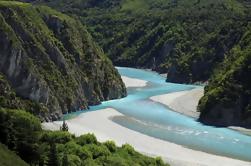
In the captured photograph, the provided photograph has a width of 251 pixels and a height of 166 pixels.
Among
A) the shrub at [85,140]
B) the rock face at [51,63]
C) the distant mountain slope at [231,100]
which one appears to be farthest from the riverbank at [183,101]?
the shrub at [85,140]

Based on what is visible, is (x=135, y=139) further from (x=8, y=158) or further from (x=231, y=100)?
(x=8, y=158)

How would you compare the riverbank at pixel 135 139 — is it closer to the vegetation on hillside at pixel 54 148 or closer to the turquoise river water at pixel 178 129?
the turquoise river water at pixel 178 129

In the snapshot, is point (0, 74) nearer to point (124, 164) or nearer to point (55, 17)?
point (55, 17)

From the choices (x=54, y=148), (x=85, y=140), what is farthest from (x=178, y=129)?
(x=54, y=148)

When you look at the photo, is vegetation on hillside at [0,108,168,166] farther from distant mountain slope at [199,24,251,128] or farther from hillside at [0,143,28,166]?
distant mountain slope at [199,24,251,128]

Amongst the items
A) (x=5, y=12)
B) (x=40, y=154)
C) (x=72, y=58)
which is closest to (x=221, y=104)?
(x=72, y=58)
